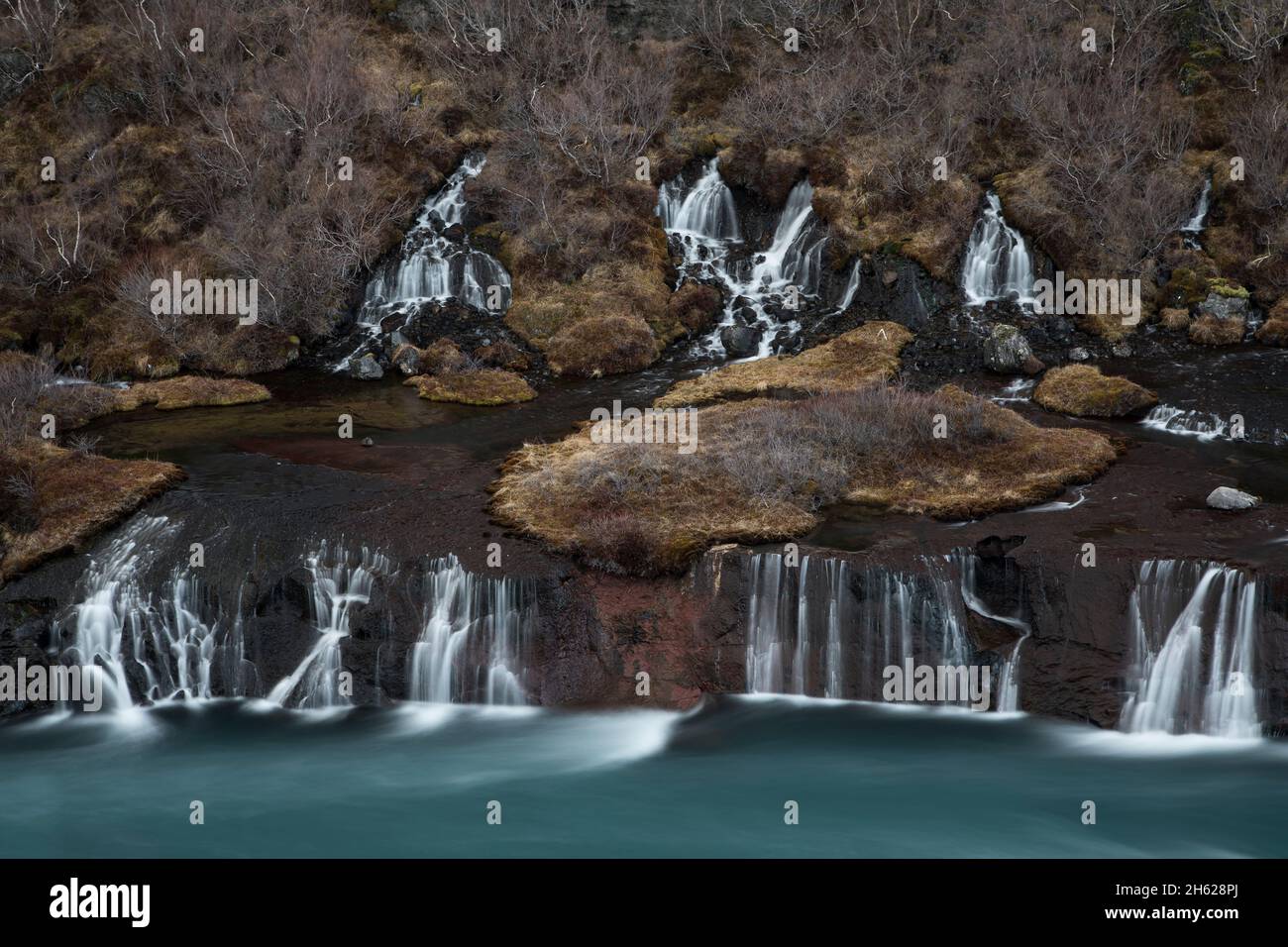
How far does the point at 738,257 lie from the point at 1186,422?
52.0 feet

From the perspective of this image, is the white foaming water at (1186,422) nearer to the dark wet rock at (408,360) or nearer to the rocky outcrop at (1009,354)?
the rocky outcrop at (1009,354)

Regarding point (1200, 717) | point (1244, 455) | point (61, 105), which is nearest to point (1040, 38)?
point (1244, 455)

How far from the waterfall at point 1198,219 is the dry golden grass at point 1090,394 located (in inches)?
333

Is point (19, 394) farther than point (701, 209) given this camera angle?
No

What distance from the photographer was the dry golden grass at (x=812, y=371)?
27.5 m

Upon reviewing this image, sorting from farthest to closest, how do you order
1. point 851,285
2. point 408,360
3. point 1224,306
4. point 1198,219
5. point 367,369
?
point 851,285, point 1198,219, point 408,360, point 367,369, point 1224,306

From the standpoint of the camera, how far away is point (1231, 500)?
59.5ft

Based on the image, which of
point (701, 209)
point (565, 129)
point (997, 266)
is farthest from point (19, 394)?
point (997, 266)

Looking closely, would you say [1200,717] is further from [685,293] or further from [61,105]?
[61,105]

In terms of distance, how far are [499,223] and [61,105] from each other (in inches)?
760

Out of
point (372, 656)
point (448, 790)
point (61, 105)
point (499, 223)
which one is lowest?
point (448, 790)

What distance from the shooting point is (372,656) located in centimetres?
1738

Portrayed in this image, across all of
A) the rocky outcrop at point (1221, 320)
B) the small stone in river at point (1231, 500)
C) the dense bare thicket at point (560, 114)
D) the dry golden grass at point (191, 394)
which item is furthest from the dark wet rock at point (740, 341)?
the small stone in river at point (1231, 500)

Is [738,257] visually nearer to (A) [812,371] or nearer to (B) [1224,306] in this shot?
(A) [812,371]
